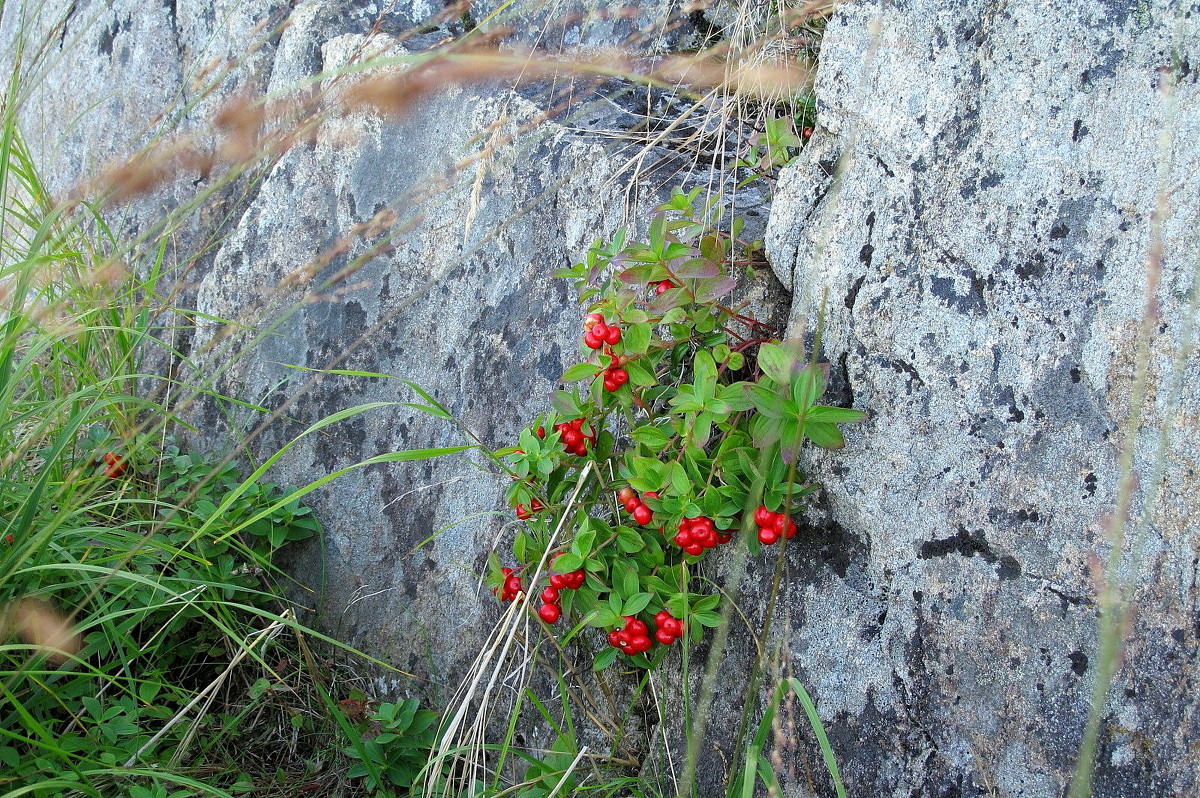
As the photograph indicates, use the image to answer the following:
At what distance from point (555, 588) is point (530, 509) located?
165mm

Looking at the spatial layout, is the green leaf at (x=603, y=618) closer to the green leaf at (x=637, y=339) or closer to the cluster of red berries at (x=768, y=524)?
the cluster of red berries at (x=768, y=524)

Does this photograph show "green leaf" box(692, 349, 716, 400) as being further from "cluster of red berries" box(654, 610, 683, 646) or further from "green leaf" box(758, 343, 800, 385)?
"cluster of red berries" box(654, 610, 683, 646)

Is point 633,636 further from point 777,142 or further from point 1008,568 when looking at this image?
point 777,142

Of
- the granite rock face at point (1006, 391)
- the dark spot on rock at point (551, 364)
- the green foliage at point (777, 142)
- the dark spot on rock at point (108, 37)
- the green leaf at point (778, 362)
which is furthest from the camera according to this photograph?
the dark spot on rock at point (108, 37)

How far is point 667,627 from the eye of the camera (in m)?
1.55

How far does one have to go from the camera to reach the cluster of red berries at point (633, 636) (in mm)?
1560

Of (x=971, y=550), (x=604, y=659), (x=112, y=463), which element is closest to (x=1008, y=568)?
(x=971, y=550)

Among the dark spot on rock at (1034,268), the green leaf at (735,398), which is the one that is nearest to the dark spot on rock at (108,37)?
the green leaf at (735,398)

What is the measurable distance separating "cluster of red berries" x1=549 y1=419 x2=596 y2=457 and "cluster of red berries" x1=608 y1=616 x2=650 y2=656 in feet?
1.10

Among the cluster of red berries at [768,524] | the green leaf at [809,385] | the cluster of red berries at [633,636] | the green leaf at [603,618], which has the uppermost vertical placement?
the green leaf at [809,385]

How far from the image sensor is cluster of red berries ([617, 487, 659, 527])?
62.0 inches

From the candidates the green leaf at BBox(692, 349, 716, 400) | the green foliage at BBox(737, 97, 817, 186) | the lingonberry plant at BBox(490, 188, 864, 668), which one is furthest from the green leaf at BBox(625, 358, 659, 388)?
the green foliage at BBox(737, 97, 817, 186)

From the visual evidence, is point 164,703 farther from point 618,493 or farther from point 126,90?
point 126,90

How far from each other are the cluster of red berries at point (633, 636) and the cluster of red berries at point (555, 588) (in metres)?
0.12
